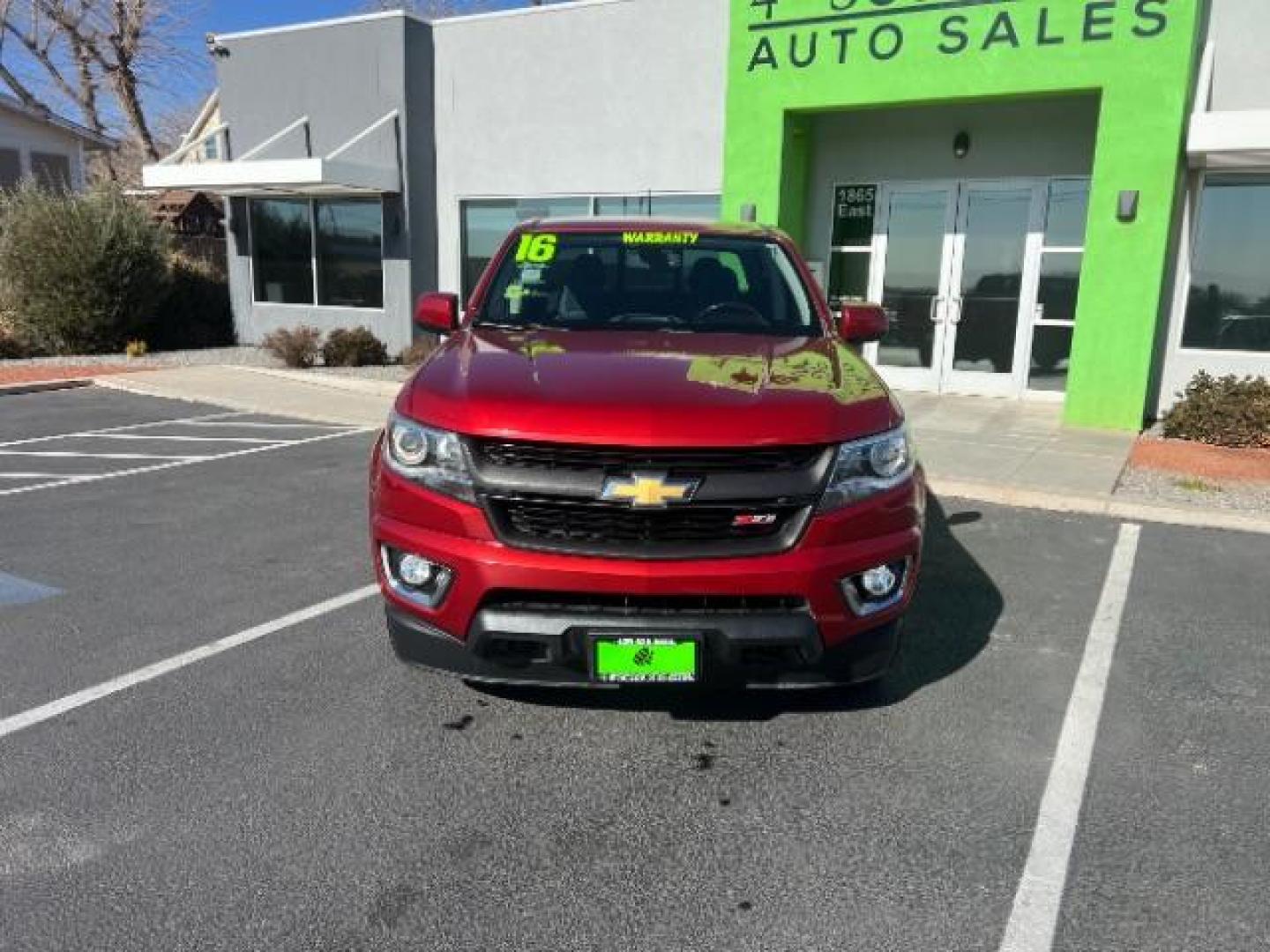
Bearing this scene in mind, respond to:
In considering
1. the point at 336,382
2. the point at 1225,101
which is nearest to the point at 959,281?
the point at 1225,101

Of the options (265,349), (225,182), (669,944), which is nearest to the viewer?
(669,944)

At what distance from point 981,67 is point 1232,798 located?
8.99 meters

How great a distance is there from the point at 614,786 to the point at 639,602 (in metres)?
0.66

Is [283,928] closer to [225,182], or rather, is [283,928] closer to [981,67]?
[981,67]

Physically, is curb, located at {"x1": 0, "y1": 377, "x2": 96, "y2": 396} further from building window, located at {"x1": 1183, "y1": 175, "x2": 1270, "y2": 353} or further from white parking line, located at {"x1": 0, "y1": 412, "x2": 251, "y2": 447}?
building window, located at {"x1": 1183, "y1": 175, "x2": 1270, "y2": 353}

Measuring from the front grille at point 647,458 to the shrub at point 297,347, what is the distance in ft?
39.7

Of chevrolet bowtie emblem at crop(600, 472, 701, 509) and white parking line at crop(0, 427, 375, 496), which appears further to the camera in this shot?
white parking line at crop(0, 427, 375, 496)

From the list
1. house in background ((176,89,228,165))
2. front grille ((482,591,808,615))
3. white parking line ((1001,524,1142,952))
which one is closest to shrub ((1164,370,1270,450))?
white parking line ((1001,524,1142,952))

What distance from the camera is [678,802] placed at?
304 centimetres

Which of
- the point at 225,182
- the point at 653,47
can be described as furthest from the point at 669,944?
the point at 225,182

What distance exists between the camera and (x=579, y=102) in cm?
1380

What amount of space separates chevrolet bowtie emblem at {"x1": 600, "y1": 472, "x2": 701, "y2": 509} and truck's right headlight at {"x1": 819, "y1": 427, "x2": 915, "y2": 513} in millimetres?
457

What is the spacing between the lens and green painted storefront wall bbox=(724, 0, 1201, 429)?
927 cm

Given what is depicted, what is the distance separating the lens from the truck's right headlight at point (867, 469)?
10.0 ft
